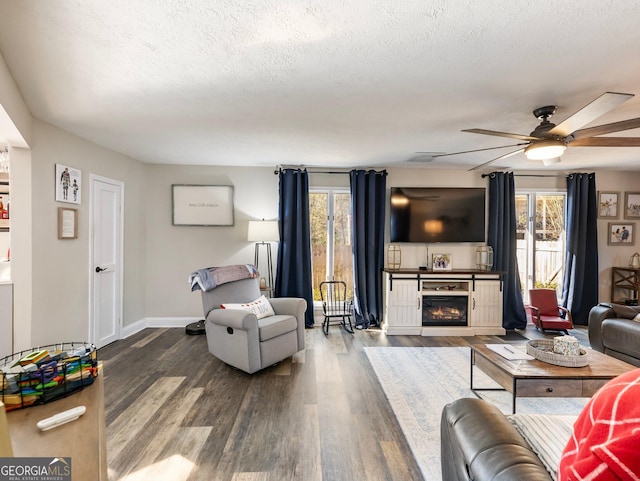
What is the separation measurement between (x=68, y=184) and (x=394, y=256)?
4.05 metres

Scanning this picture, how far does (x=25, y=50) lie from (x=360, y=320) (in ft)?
13.9

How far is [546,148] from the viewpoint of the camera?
2412 mm

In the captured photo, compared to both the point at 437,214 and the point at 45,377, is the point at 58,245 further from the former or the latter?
the point at 437,214

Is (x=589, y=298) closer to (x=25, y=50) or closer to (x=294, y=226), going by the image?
(x=294, y=226)

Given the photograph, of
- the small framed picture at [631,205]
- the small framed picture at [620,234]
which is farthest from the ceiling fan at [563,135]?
the small framed picture at [631,205]

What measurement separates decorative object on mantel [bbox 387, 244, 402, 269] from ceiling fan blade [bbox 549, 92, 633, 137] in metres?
2.68

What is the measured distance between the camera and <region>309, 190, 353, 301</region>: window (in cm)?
488

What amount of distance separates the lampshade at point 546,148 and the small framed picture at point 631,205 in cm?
369

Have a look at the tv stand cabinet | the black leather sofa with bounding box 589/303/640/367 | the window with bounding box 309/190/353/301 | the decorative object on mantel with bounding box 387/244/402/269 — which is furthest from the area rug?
the window with bounding box 309/190/353/301

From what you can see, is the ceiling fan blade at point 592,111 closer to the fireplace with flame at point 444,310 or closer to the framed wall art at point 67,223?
the fireplace with flame at point 444,310

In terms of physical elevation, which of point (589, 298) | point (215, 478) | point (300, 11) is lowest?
point (215, 478)

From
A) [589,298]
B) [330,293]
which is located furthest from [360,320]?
[589,298]

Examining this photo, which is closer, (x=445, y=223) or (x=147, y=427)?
(x=147, y=427)

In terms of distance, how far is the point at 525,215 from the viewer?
5012 mm
